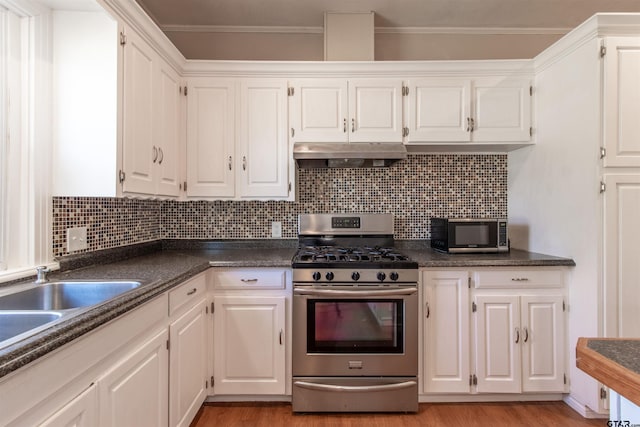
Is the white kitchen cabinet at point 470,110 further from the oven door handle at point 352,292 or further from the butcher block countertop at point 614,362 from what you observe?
the butcher block countertop at point 614,362

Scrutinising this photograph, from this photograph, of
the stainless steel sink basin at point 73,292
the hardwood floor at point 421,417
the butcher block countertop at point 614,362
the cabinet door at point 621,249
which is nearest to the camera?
the butcher block countertop at point 614,362

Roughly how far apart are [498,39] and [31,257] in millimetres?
3509

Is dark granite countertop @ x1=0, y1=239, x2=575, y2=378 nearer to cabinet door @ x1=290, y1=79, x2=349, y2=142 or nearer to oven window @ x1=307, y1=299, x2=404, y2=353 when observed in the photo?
oven window @ x1=307, y1=299, x2=404, y2=353

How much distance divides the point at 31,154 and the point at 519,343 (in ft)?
9.28

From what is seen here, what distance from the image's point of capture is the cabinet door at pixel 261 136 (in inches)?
95.8

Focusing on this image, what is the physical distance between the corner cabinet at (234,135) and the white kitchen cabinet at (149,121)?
120 mm

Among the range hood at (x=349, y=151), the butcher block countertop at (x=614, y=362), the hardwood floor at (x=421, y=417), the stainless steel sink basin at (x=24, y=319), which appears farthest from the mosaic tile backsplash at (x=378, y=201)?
the butcher block countertop at (x=614, y=362)

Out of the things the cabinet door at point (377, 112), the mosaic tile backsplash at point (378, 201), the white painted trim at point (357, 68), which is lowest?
the mosaic tile backsplash at point (378, 201)

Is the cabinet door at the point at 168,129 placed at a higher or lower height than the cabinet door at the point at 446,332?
higher

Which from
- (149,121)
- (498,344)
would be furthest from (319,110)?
(498,344)

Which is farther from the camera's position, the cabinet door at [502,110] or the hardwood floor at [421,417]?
the cabinet door at [502,110]

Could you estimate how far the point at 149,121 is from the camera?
1.95m

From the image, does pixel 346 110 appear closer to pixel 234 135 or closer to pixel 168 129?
pixel 234 135

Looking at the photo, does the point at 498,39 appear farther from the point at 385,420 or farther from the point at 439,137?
the point at 385,420
